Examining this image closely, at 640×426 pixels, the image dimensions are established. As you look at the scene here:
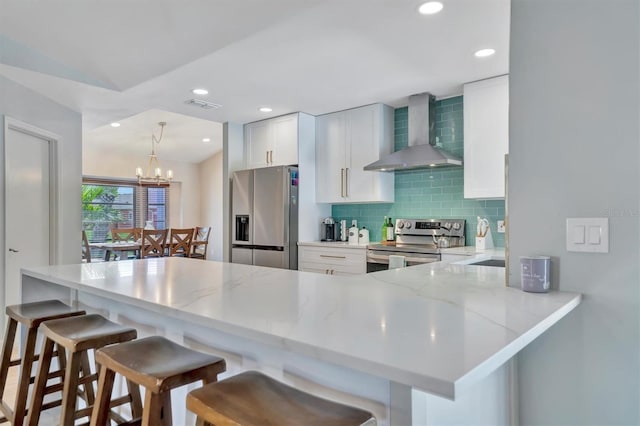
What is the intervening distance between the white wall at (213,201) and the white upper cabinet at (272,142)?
3.66 m

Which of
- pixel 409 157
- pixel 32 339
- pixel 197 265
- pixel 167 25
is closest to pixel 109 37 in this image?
pixel 167 25

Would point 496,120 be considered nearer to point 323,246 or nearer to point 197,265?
point 323,246

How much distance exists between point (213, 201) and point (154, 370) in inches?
289

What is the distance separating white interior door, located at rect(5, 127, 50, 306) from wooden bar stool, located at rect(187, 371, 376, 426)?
10.6 feet

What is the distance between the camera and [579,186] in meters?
1.25

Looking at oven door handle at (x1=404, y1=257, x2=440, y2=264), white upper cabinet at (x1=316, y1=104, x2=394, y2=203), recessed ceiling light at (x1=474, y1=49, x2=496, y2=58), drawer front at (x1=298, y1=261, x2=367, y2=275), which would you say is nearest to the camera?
recessed ceiling light at (x1=474, y1=49, x2=496, y2=58)

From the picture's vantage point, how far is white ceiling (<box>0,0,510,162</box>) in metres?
2.21

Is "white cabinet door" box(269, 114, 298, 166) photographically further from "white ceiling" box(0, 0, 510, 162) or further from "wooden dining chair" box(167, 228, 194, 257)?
"wooden dining chair" box(167, 228, 194, 257)

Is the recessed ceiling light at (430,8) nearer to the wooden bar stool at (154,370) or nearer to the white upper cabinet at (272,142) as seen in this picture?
the wooden bar stool at (154,370)

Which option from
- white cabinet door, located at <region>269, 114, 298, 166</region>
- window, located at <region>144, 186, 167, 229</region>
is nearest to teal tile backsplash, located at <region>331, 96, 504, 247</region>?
white cabinet door, located at <region>269, 114, 298, 166</region>

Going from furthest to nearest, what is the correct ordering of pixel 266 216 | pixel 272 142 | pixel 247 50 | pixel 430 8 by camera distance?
pixel 272 142, pixel 266 216, pixel 247 50, pixel 430 8

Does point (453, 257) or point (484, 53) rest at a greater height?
point (484, 53)

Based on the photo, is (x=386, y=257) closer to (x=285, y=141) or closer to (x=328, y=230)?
(x=328, y=230)

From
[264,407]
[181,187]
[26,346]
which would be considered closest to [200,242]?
[181,187]
